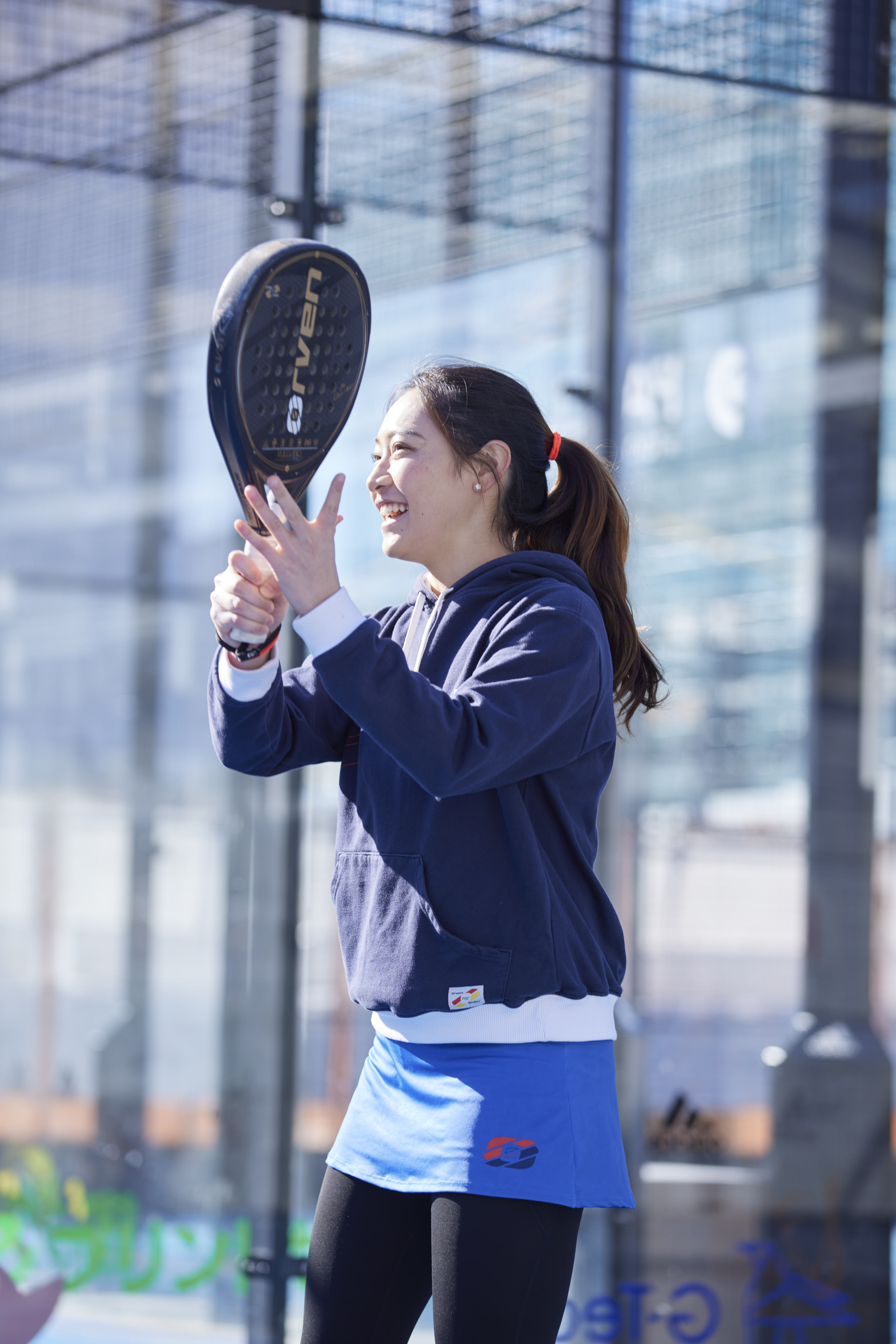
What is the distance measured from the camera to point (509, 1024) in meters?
1.14

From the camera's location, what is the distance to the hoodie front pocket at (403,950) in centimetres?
112

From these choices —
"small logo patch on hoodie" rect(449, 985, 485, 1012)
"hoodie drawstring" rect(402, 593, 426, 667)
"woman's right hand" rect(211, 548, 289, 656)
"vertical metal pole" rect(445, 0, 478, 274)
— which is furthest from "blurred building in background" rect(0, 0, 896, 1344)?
"small logo patch on hoodie" rect(449, 985, 485, 1012)

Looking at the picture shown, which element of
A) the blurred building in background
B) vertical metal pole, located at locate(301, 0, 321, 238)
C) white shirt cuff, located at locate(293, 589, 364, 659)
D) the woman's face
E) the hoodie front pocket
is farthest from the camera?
the blurred building in background

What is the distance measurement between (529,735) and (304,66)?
1.54 m

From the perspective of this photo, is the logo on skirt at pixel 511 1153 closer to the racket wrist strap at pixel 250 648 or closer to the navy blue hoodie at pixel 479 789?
the navy blue hoodie at pixel 479 789

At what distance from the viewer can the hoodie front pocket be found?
1115 mm

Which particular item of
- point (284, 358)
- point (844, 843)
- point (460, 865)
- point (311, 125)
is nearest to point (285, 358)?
point (284, 358)

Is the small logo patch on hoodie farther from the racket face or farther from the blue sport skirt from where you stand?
the racket face

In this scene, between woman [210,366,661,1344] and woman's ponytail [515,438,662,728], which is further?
woman's ponytail [515,438,662,728]

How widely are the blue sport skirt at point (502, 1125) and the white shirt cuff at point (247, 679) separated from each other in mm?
311

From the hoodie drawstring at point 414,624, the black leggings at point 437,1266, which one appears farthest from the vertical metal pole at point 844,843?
the hoodie drawstring at point 414,624

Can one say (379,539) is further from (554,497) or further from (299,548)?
(299,548)

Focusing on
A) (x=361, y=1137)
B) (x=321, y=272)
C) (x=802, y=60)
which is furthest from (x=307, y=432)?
(x=802, y=60)

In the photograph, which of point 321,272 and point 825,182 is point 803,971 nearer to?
point 825,182
